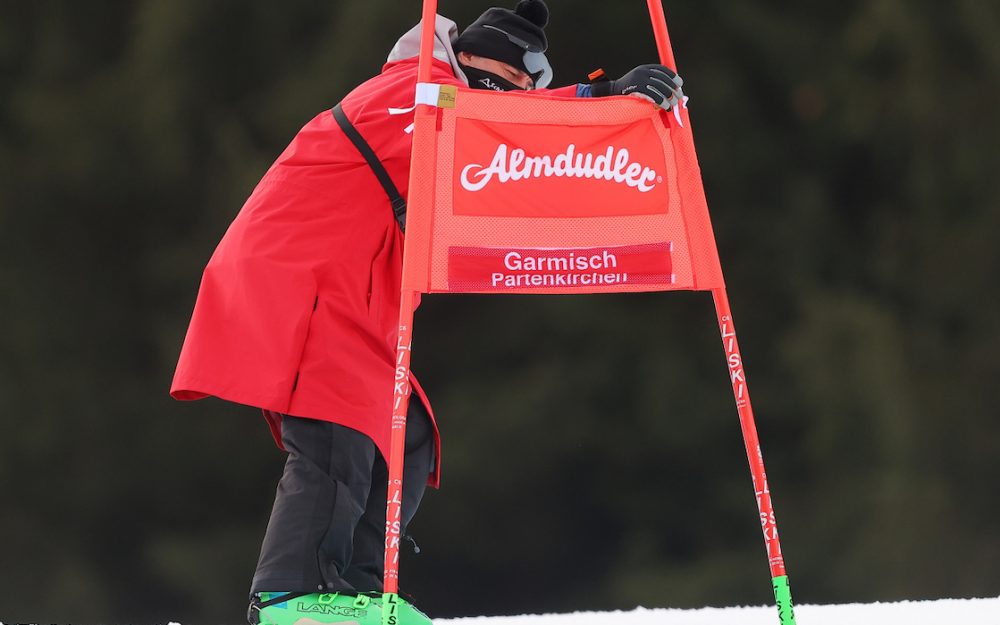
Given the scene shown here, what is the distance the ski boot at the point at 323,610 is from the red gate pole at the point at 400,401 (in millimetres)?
145

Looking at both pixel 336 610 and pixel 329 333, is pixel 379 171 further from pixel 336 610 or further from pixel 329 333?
pixel 336 610

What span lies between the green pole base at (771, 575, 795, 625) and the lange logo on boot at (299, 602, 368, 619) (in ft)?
1.72

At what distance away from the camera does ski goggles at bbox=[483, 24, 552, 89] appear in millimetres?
1819

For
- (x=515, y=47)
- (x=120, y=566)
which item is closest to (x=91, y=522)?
(x=120, y=566)

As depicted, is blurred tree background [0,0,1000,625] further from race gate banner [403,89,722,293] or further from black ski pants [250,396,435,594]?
race gate banner [403,89,722,293]

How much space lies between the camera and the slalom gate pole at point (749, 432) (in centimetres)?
143

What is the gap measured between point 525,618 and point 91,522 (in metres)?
1.27

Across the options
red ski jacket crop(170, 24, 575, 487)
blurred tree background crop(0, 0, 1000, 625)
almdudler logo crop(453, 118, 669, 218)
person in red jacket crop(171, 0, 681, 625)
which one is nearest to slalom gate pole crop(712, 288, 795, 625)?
almdudler logo crop(453, 118, 669, 218)

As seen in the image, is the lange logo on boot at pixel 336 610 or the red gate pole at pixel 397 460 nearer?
the red gate pole at pixel 397 460

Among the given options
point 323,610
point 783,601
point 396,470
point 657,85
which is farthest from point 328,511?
point 657,85

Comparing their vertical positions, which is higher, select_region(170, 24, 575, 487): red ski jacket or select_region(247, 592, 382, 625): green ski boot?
select_region(170, 24, 575, 487): red ski jacket

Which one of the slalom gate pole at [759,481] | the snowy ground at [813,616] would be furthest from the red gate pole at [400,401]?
the snowy ground at [813,616]

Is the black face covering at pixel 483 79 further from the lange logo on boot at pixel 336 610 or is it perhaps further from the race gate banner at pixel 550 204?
the lange logo on boot at pixel 336 610

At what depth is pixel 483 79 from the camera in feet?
6.00
